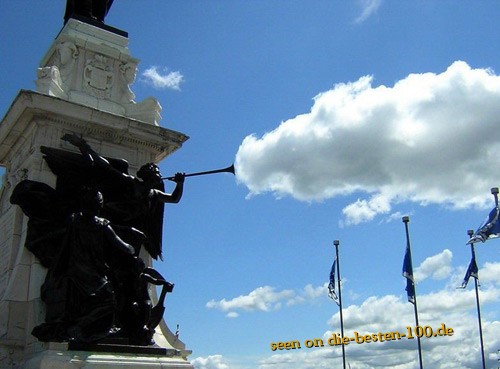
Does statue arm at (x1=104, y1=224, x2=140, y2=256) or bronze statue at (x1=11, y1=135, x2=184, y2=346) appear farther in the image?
statue arm at (x1=104, y1=224, x2=140, y2=256)

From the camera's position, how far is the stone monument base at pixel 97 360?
7.16 m

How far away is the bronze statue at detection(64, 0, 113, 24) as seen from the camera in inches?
442

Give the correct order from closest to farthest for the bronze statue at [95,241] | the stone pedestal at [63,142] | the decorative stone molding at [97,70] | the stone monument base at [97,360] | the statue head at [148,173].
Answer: the stone monument base at [97,360], the bronze statue at [95,241], the stone pedestal at [63,142], the statue head at [148,173], the decorative stone molding at [97,70]

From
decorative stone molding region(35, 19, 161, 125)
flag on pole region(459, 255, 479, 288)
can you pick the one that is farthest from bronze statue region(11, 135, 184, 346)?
flag on pole region(459, 255, 479, 288)

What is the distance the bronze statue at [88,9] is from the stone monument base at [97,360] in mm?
6121

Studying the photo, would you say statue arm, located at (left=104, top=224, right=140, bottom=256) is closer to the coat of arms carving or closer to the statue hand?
the statue hand

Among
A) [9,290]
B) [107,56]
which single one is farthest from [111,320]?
[107,56]

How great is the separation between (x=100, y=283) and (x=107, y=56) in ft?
14.0

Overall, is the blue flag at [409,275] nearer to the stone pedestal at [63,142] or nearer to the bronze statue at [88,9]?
the stone pedestal at [63,142]

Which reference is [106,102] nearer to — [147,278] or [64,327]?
[147,278]

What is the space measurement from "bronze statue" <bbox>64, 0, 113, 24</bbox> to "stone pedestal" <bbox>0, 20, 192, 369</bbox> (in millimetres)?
707

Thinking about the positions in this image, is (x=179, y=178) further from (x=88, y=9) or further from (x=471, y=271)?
(x=471, y=271)

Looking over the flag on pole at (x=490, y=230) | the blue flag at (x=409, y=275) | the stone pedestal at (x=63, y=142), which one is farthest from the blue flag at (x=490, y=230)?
the stone pedestal at (x=63, y=142)

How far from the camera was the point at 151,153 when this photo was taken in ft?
33.0
